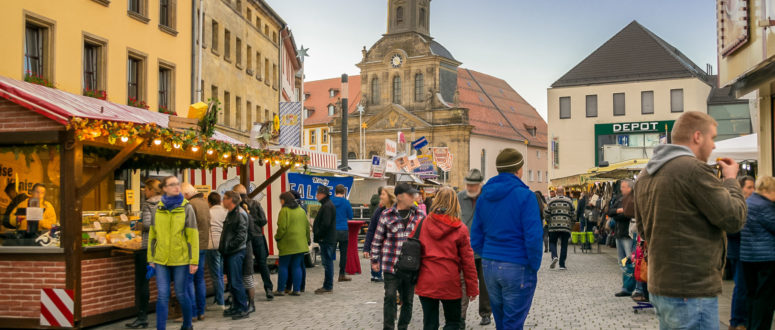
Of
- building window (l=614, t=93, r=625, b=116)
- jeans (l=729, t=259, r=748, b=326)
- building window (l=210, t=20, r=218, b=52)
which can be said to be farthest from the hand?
building window (l=614, t=93, r=625, b=116)

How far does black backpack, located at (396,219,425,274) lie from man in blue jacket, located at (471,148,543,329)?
628 mm

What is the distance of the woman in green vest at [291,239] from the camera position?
Result: 13.0 metres

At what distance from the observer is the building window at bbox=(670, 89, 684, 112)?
2227 inches

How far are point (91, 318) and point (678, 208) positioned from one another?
7.78 m

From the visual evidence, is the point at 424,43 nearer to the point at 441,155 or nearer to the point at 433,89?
the point at 433,89

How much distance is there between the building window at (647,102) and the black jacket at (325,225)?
4748cm

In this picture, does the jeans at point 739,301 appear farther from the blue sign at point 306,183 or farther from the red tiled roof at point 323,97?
the red tiled roof at point 323,97

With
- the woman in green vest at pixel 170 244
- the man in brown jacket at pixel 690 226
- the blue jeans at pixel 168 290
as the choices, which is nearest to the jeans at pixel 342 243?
the blue jeans at pixel 168 290

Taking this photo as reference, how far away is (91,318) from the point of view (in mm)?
9750

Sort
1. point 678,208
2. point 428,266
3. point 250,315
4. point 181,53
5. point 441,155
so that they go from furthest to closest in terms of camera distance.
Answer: point 441,155, point 181,53, point 250,315, point 428,266, point 678,208

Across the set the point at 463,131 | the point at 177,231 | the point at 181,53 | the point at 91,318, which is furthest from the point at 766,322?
the point at 463,131

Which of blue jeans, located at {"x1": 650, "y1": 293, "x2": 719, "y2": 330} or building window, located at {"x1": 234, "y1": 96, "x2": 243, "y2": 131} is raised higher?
building window, located at {"x1": 234, "y1": 96, "x2": 243, "y2": 131}

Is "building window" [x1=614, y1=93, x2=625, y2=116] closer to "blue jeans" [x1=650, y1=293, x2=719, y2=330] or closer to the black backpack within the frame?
the black backpack

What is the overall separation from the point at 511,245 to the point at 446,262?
2.46 feet
